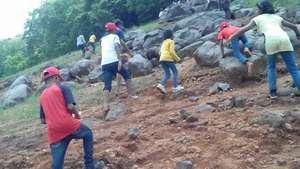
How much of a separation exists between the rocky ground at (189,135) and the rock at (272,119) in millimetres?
22

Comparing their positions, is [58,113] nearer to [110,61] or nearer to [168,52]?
[110,61]

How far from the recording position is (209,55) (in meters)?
11.7

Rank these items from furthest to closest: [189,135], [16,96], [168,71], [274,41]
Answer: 1. [16,96]
2. [168,71]
3. [274,41]
4. [189,135]

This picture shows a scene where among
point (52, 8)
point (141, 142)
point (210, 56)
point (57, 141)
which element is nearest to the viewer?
point (57, 141)

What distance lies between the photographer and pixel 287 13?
653 inches

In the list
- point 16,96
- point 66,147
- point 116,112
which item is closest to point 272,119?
point 66,147

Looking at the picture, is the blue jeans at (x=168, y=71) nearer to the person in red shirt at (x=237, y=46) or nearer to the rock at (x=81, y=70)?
the person in red shirt at (x=237, y=46)

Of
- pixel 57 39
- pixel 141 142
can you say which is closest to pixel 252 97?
pixel 141 142

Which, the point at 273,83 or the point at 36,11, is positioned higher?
the point at 36,11

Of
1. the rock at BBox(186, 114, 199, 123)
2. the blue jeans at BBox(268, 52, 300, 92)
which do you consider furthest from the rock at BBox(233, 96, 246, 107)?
the rock at BBox(186, 114, 199, 123)

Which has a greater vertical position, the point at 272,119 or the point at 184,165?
the point at 272,119

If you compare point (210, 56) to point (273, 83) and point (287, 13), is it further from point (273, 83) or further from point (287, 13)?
point (287, 13)

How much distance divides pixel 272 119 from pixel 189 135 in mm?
1195

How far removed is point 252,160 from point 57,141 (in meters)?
2.37
